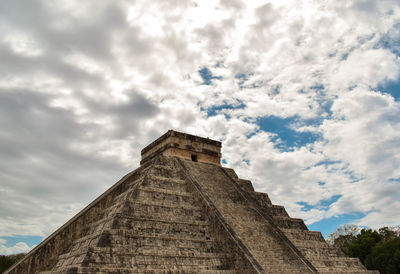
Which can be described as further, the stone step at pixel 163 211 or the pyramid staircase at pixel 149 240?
the stone step at pixel 163 211

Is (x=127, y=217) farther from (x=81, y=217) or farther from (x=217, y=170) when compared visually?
(x=217, y=170)

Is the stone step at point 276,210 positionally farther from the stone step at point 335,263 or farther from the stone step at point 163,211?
the stone step at point 163,211

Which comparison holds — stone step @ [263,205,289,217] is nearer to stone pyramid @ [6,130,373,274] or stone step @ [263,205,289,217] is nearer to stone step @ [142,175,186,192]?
stone pyramid @ [6,130,373,274]

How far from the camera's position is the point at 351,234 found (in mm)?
34312

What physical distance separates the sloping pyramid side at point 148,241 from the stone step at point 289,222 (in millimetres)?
4126

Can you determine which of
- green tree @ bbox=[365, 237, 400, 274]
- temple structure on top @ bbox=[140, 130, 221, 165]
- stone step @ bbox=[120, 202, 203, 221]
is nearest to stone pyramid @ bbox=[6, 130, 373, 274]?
stone step @ bbox=[120, 202, 203, 221]

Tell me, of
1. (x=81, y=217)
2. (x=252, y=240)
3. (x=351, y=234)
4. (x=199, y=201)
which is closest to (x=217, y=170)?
(x=199, y=201)

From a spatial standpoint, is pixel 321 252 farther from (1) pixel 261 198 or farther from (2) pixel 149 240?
(2) pixel 149 240

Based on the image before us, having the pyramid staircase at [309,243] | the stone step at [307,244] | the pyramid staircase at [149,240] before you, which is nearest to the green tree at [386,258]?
the pyramid staircase at [309,243]

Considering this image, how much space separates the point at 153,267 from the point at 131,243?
3.03 feet

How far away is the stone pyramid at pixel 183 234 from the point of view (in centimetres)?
929

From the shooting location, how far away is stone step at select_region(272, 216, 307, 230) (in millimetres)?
14338

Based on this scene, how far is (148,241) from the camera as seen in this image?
32.0ft

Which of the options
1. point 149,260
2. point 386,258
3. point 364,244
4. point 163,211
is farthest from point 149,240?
point 364,244
